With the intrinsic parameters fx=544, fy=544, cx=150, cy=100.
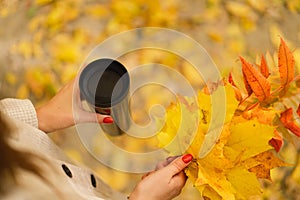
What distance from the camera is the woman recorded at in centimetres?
59

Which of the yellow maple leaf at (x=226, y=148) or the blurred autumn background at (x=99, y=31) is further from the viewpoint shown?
the blurred autumn background at (x=99, y=31)

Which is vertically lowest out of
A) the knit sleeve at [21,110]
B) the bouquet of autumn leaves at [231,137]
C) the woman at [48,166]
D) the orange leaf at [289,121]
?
the orange leaf at [289,121]

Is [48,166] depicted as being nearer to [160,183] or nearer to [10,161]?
[10,161]

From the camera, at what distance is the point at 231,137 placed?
728mm

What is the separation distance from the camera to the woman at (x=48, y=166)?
0.59 meters

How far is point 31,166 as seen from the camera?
24.2 inches

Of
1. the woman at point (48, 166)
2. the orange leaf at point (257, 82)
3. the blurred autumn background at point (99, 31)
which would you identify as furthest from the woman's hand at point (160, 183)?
the blurred autumn background at point (99, 31)

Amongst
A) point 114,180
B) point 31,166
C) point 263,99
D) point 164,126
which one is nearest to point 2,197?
point 31,166

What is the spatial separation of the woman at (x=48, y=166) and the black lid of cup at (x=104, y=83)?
3 cm

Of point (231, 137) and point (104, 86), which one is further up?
point (104, 86)

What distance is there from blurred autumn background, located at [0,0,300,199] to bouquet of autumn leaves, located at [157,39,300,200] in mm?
437

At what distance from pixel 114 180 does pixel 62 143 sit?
0.15 m

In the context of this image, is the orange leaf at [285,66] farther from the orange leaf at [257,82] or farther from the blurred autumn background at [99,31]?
the blurred autumn background at [99,31]

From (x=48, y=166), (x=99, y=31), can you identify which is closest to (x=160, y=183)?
(x=48, y=166)
